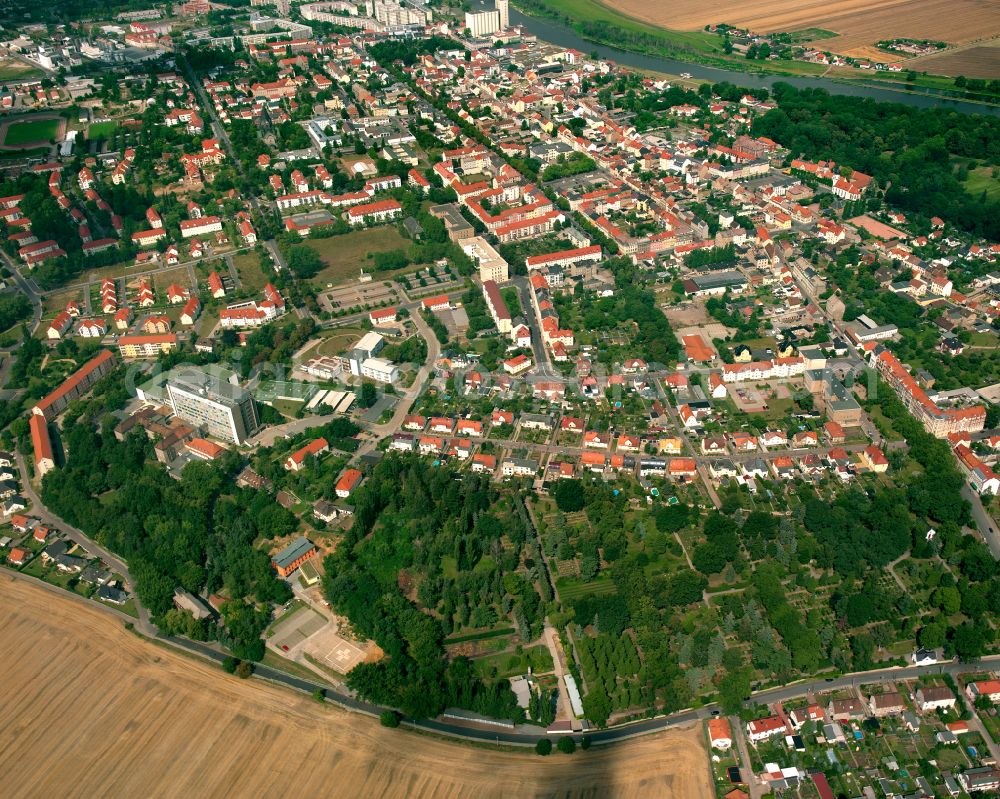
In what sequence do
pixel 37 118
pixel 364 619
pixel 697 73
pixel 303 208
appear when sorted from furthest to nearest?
pixel 697 73, pixel 37 118, pixel 303 208, pixel 364 619

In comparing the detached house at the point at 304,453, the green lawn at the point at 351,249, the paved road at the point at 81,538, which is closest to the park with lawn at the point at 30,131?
the green lawn at the point at 351,249

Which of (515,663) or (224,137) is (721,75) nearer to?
(224,137)

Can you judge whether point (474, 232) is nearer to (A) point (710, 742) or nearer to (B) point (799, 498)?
(B) point (799, 498)

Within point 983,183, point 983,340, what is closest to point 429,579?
point 983,340

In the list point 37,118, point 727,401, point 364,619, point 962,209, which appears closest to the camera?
point 364,619

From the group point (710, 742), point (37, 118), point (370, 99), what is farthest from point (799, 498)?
point (37, 118)

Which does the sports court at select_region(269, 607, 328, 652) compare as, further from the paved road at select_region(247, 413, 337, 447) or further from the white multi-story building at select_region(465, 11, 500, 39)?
the white multi-story building at select_region(465, 11, 500, 39)

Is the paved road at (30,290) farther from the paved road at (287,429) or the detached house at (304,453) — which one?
the detached house at (304,453)
